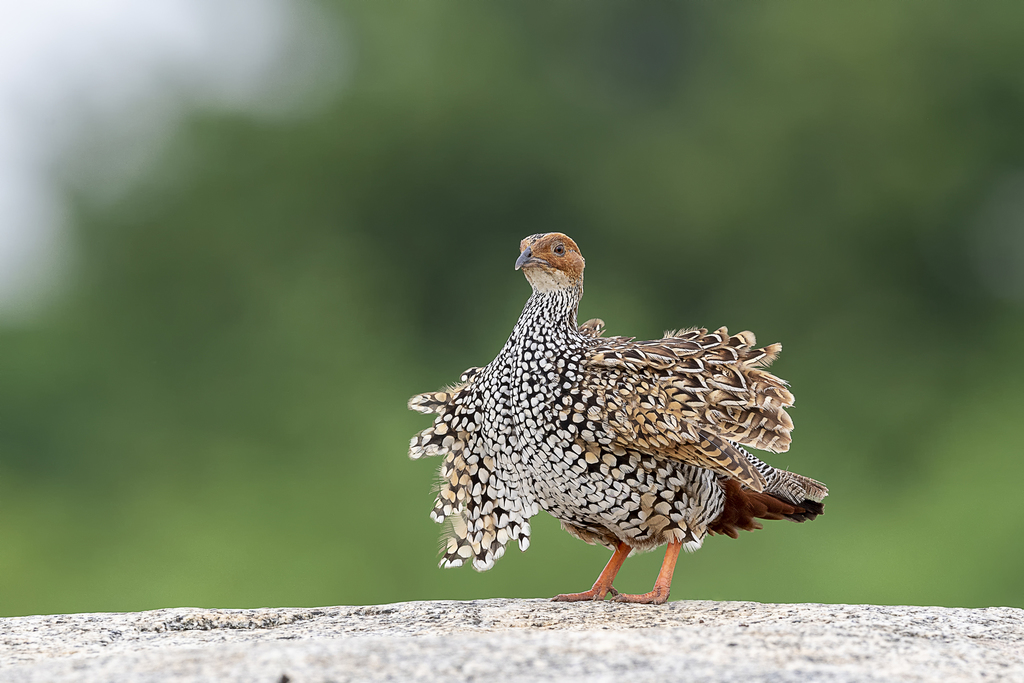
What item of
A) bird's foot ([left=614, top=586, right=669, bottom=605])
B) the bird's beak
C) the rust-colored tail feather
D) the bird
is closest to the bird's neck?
the bird

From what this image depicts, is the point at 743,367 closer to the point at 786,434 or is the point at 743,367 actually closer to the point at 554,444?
the point at 786,434

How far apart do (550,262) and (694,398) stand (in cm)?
100

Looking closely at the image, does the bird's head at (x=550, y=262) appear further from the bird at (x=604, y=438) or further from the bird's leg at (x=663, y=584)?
the bird's leg at (x=663, y=584)

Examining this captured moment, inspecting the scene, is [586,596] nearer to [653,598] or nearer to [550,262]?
[653,598]

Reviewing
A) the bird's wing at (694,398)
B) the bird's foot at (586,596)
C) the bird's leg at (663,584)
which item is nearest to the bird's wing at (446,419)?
the bird's wing at (694,398)

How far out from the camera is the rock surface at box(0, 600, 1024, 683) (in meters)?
2.89

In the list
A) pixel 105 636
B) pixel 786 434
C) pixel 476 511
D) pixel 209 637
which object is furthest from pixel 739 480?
Answer: pixel 105 636

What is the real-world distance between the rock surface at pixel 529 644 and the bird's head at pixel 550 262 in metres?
1.58

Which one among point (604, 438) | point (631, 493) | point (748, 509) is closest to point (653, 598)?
point (631, 493)

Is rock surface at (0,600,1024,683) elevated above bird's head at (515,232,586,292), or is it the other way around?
bird's head at (515,232,586,292)

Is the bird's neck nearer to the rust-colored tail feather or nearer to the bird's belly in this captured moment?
the bird's belly

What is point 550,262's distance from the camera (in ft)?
17.4

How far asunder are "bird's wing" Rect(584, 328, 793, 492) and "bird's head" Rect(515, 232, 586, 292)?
393 mm

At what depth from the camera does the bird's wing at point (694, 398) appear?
15.6 feet
